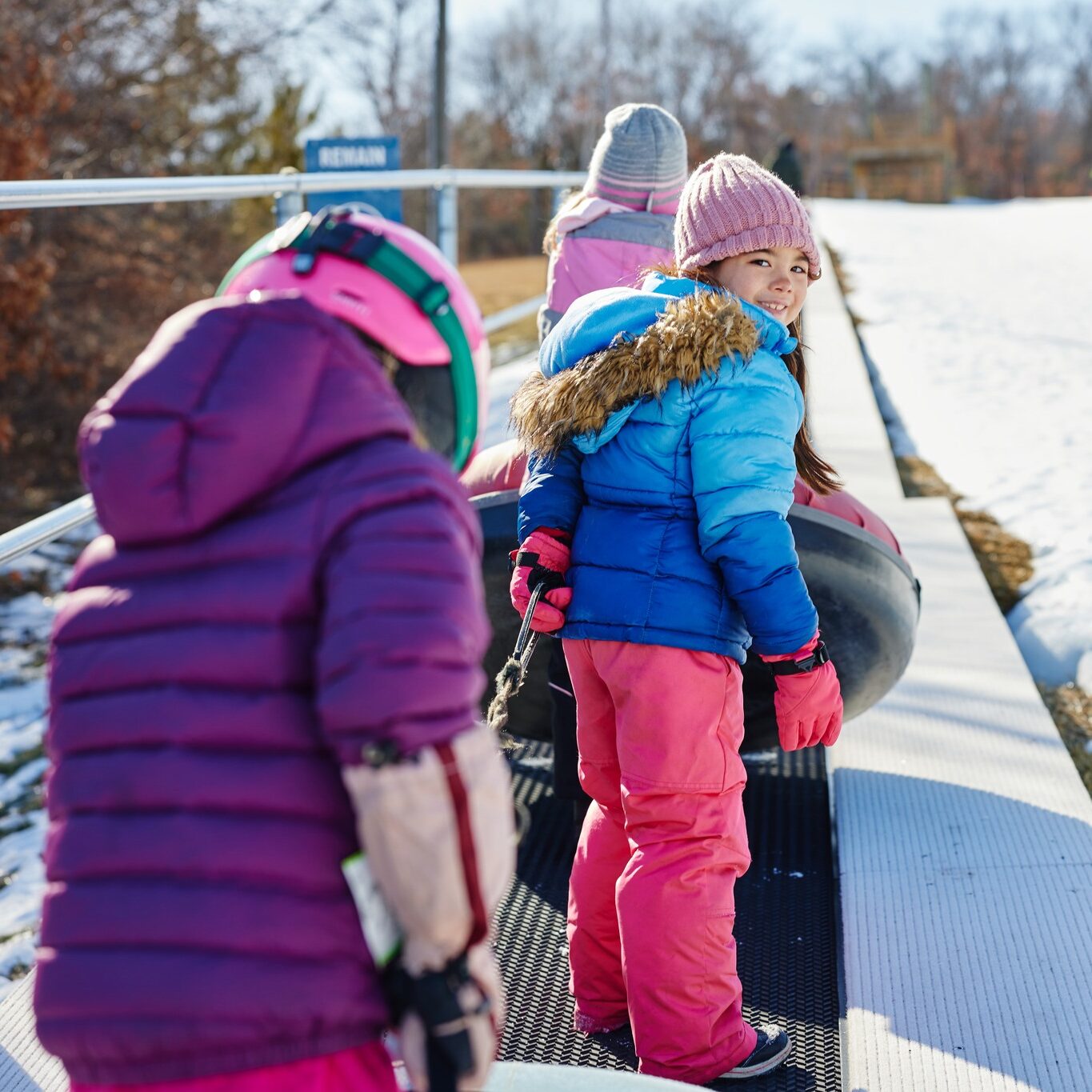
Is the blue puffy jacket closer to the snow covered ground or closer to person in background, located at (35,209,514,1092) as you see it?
person in background, located at (35,209,514,1092)

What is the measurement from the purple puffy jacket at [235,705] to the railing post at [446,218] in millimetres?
A: 4880

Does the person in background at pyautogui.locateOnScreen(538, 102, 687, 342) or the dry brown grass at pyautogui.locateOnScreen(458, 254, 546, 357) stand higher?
the person in background at pyautogui.locateOnScreen(538, 102, 687, 342)

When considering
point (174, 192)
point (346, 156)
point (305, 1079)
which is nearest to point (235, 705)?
point (305, 1079)

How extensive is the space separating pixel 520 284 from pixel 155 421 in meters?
20.8

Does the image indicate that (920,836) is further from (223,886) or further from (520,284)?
(520,284)

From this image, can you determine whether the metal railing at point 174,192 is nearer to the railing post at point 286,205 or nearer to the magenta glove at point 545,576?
the railing post at point 286,205

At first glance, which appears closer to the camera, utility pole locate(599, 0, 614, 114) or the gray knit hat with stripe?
the gray knit hat with stripe

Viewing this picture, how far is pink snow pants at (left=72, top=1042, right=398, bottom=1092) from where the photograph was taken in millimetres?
1345

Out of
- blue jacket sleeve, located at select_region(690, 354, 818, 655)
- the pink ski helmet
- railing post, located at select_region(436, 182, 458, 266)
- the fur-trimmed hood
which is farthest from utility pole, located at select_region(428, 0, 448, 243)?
the pink ski helmet

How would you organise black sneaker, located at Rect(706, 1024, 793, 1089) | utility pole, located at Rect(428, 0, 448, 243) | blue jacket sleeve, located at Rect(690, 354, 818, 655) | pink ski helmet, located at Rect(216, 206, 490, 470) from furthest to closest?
utility pole, located at Rect(428, 0, 448, 243), black sneaker, located at Rect(706, 1024, 793, 1089), blue jacket sleeve, located at Rect(690, 354, 818, 655), pink ski helmet, located at Rect(216, 206, 490, 470)

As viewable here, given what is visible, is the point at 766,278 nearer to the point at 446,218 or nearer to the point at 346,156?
A: the point at 446,218

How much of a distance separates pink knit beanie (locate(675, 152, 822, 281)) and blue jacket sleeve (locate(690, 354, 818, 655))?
33 cm

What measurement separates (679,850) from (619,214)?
2.15m

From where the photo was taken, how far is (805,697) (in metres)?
2.32
